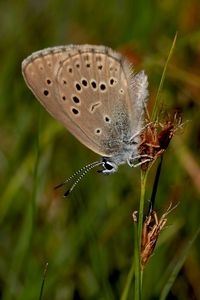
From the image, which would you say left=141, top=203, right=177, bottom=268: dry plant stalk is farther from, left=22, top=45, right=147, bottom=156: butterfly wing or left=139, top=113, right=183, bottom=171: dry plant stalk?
left=22, top=45, right=147, bottom=156: butterfly wing

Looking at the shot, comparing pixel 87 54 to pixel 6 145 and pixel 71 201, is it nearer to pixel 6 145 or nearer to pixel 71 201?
pixel 71 201

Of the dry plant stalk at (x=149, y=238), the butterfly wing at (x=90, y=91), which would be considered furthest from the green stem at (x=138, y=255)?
the butterfly wing at (x=90, y=91)

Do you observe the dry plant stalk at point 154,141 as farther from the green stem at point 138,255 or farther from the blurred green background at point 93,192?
the blurred green background at point 93,192

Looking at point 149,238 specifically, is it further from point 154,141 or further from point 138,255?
point 154,141

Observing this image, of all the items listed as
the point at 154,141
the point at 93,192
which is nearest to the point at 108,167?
the point at 154,141

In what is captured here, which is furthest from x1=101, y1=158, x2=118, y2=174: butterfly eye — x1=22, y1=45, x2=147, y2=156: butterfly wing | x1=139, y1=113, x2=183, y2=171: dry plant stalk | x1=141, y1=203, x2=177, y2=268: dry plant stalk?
x1=141, y1=203, x2=177, y2=268: dry plant stalk
